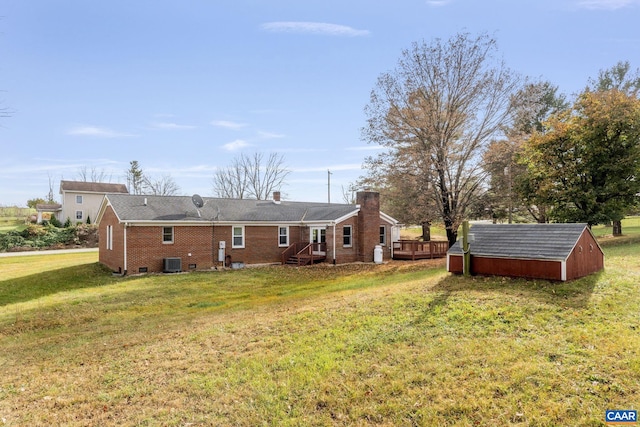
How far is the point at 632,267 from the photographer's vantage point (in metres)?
10.9

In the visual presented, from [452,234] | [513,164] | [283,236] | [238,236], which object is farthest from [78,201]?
[513,164]

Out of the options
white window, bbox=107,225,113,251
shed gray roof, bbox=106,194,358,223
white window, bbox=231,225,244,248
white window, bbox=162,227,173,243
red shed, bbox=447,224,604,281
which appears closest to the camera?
red shed, bbox=447,224,604,281

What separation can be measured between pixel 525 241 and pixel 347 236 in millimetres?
14291

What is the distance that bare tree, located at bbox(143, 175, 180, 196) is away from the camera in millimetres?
58969

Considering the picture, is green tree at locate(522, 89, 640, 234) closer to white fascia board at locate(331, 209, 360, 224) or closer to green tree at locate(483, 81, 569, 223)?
green tree at locate(483, 81, 569, 223)

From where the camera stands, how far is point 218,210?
76.2ft

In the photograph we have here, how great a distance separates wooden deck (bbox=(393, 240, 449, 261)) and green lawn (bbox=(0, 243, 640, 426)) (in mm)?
13773

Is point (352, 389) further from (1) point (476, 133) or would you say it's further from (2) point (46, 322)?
(1) point (476, 133)

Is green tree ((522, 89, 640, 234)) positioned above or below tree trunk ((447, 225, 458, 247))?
above

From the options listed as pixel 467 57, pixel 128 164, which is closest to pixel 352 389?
pixel 467 57

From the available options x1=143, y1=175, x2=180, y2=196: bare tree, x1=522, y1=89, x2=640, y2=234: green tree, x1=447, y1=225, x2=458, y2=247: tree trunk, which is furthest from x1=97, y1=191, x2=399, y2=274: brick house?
x1=143, y1=175, x2=180, y2=196: bare tree

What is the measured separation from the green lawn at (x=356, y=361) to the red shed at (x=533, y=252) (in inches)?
16.7

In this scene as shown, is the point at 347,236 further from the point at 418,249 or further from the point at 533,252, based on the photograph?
the point at 533,252

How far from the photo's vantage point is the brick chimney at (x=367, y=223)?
23828 millimetres
